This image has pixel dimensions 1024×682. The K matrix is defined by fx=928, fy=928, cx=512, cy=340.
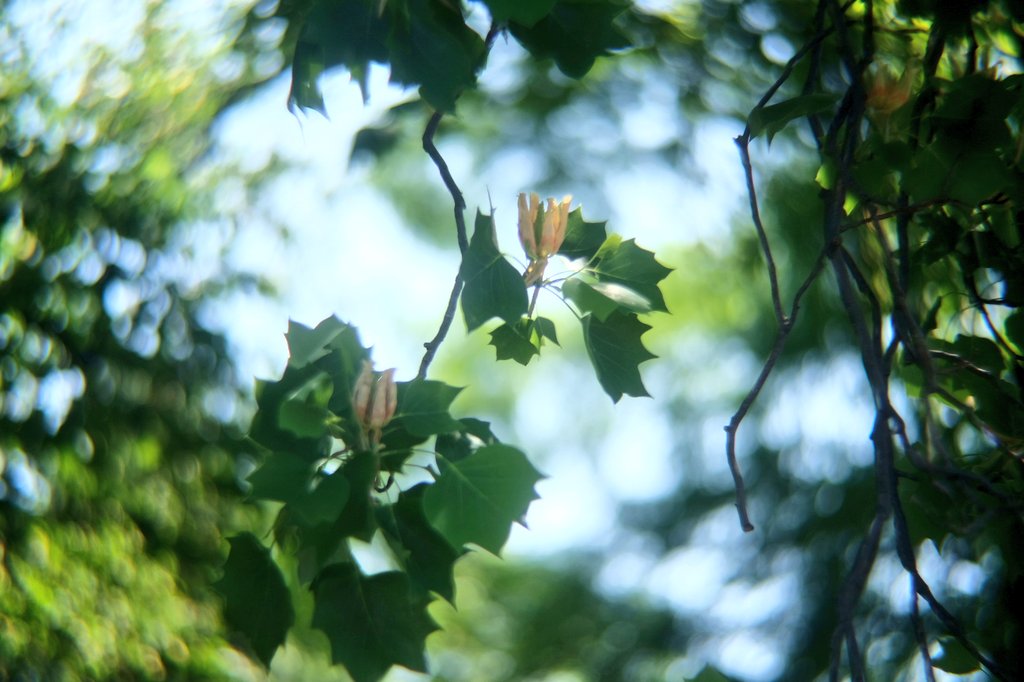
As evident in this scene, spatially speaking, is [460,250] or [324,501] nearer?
[324,501]

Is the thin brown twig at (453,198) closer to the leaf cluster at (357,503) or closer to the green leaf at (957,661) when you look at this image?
the leaf cluster at (357,503)

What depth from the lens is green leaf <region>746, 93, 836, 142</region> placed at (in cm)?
76

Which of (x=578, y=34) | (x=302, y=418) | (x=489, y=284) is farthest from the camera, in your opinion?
(x=578, y=34)

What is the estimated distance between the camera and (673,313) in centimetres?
171

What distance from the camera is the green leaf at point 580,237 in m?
0.80

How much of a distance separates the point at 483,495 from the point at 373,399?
0.34ft

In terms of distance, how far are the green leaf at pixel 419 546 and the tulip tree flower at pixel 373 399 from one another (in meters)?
0.07

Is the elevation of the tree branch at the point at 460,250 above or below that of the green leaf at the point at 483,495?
above

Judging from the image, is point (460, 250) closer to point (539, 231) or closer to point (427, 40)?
point (539, 231)

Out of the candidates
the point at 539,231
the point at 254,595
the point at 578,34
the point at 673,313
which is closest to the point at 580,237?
the point at 539,231

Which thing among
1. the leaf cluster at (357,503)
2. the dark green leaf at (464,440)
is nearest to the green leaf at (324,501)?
the leaf cluster at (357,503)

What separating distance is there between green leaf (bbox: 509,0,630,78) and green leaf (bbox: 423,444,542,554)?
37 centimetres

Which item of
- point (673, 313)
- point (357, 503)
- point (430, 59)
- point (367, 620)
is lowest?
point (673, 313)

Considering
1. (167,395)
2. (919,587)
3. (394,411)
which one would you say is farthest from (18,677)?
(919,587)
